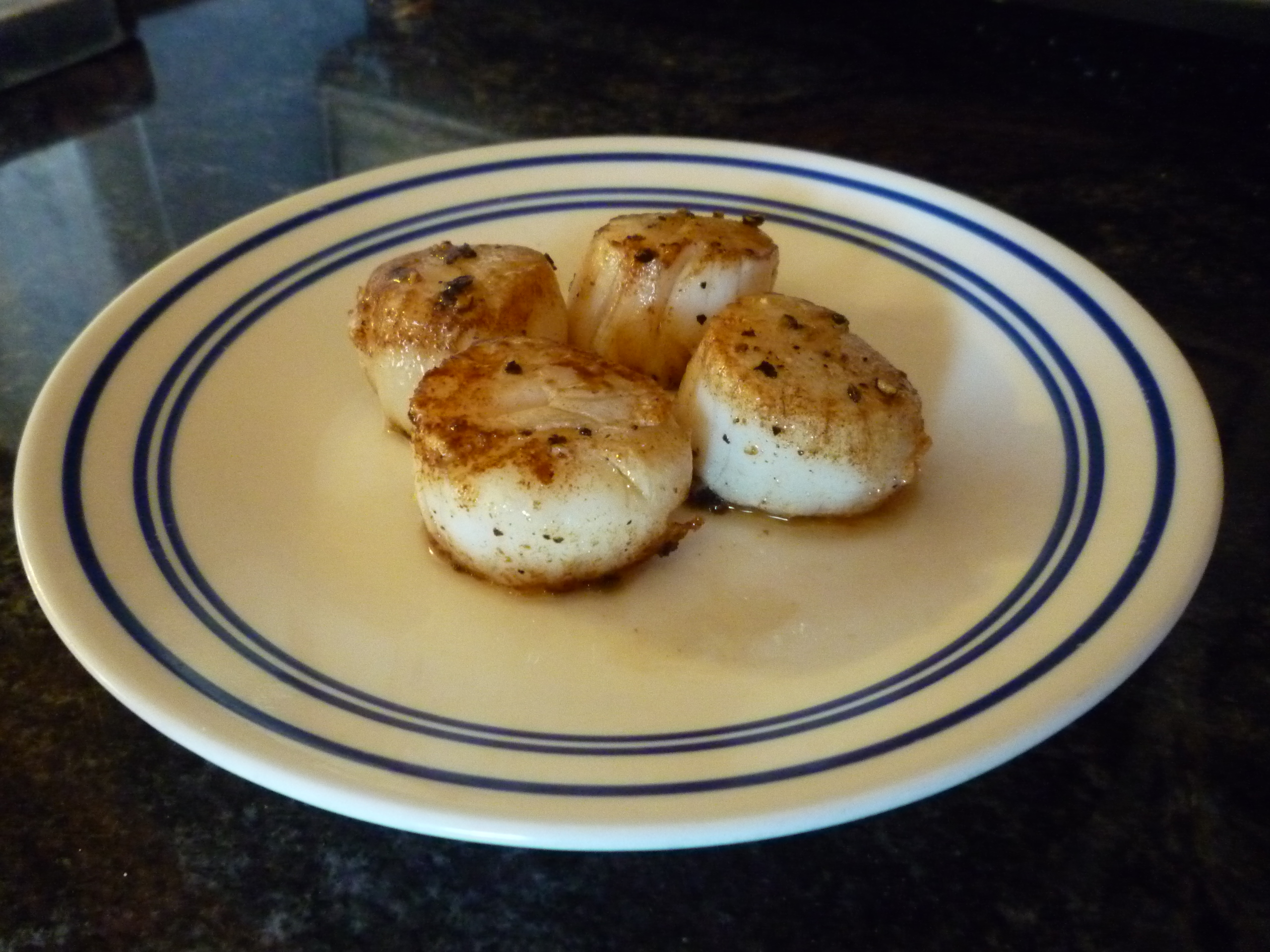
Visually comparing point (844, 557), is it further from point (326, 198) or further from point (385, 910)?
point (326, 198)

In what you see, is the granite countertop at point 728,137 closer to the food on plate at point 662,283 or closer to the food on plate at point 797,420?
the food on plate at point 797,420

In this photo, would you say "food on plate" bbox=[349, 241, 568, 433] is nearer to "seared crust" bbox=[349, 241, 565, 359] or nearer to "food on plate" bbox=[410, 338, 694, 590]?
"seared crust" bbox=[349, 241, 565, 359]

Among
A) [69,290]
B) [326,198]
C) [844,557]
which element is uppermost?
[326,198]

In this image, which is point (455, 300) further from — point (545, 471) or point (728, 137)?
point (728, 137)

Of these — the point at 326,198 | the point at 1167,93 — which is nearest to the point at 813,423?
the point at 326,198

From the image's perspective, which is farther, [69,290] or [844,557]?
[69,290]

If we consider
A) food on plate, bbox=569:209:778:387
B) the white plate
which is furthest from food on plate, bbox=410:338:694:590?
food on plate, bbox=569:209:778:387
